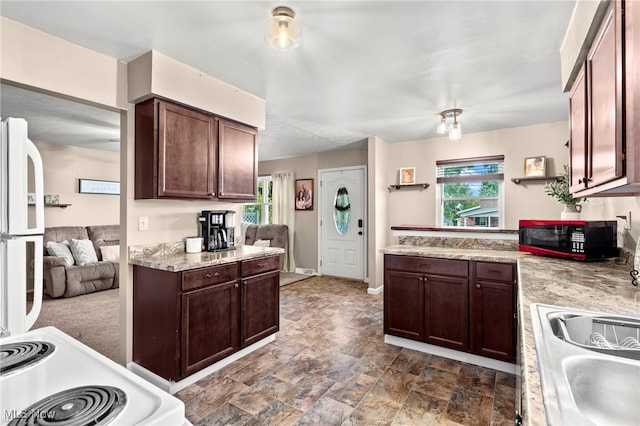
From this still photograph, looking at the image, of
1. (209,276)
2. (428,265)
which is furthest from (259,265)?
(428,265)

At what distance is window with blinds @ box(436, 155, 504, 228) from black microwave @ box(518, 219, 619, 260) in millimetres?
2077

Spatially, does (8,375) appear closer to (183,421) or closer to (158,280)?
(183,421)

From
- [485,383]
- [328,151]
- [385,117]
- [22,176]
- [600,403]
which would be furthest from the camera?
[328,151]

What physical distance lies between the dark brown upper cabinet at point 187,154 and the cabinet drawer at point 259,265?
684 mm

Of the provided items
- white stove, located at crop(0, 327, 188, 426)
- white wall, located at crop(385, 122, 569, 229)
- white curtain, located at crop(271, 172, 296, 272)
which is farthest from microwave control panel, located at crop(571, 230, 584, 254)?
white curtain, located at crop(271, 172, 296, 272)

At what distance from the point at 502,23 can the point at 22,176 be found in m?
2.58

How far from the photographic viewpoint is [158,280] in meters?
2.34

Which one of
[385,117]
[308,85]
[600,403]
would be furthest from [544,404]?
[385,117]

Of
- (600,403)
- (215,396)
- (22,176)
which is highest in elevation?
(22,176)

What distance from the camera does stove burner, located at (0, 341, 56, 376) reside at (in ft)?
2.36

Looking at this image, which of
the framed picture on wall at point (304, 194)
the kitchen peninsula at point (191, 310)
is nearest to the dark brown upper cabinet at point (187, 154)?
the kitchen peninsula at point (191, 310)

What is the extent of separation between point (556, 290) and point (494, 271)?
1.05 m

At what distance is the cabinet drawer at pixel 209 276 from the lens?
227 cm

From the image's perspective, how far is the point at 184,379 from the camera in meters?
2.32
